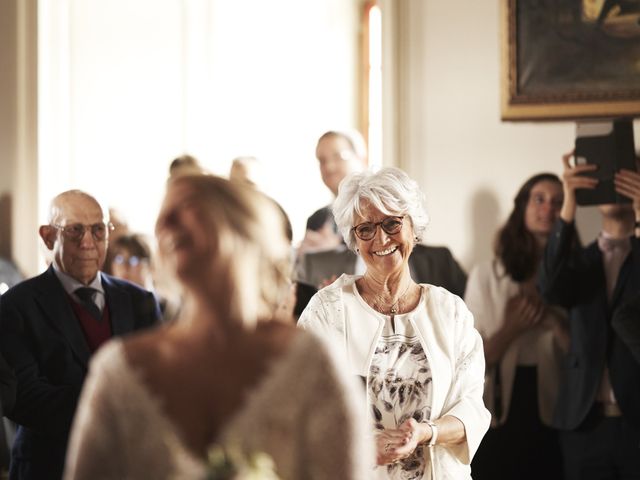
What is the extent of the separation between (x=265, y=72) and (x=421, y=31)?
5.83ft

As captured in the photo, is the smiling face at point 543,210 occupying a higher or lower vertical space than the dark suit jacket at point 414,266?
higher

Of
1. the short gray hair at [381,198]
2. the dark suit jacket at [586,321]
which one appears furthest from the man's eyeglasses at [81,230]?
the dark suit jacket at [586,321]

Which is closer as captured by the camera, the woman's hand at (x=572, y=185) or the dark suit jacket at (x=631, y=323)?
the dark suit jacket at (x=631, y=323)

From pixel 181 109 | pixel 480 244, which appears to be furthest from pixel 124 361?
pixel 181 109

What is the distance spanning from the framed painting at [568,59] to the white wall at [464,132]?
0.32ft

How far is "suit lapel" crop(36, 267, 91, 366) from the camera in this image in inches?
155

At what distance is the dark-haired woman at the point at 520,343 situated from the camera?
5523 mm

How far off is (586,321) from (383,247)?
202cm

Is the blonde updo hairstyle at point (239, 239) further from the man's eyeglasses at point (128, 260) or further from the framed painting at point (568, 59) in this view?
the framed painting at point (568, 59)

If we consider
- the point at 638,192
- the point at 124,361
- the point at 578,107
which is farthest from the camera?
the point at 578,107

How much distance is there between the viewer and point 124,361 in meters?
1.79

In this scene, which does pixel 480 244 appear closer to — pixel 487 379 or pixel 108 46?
pixel 487 379

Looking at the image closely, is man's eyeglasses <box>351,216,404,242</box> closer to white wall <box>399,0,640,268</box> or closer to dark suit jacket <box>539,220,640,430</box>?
dark suit jacket <box>539,220,640,430</box>

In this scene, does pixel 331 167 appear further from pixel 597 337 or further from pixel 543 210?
pixel 597 337
